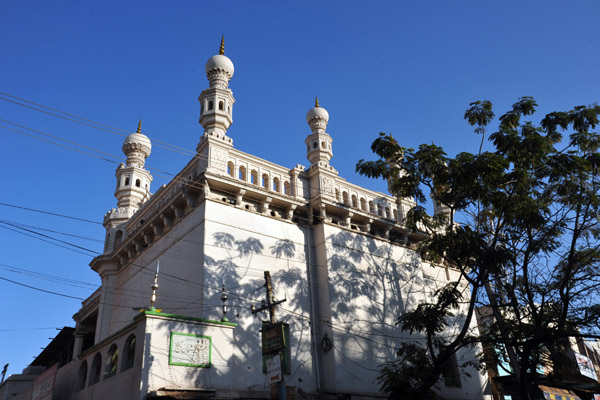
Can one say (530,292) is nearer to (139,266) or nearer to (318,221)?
(318,221)

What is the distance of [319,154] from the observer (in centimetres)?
2194

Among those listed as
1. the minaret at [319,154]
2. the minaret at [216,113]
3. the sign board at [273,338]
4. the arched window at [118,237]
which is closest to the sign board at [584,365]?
the minaret at [319,154]

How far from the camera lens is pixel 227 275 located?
55.4 feet

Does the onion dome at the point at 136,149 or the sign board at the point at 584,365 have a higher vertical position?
the onion dome at the point at 136,149

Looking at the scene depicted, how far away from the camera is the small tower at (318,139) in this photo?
72.1ft

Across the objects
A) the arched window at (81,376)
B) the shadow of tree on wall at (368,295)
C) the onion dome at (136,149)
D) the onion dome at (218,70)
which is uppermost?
the onion dome at (218,70)

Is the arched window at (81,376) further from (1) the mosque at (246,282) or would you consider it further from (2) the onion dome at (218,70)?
(2) the onion dome at (218,70)

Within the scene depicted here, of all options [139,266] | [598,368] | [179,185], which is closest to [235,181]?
[179,185]

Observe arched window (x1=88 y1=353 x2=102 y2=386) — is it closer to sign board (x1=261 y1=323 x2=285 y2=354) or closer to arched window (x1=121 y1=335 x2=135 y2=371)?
arched window (x1=121 y1=335 x2=135 y2=371)

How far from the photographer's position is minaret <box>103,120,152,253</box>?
939 inches

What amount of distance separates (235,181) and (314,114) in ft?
22.3

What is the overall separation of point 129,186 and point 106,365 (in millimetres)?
11653

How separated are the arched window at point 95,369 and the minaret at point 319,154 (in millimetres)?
9744

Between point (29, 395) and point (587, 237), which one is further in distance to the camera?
point (29, 395)
